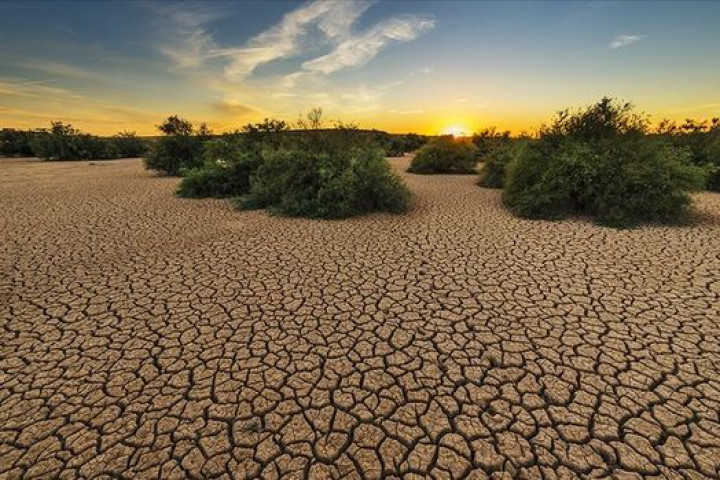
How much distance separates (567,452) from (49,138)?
34.4m

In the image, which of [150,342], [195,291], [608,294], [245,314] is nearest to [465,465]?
[245,314]

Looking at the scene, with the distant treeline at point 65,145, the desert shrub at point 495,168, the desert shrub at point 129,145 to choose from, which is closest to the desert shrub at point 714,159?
the desert shrub at point 495,168

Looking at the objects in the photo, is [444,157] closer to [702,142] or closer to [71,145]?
[702,142]

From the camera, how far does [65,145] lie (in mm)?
24938

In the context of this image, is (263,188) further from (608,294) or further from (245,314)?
(608,294)

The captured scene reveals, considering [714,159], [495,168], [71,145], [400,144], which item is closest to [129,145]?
[71,145]

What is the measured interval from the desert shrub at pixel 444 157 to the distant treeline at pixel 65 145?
18.3 m

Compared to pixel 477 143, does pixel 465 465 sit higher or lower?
lower

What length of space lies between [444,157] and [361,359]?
51.3 ft

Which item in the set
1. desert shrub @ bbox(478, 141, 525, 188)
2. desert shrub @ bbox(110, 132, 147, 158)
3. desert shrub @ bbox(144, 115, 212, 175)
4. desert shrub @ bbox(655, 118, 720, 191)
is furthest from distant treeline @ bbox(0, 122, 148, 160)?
desert shrub @ bbox(655, 118, 720, 191)

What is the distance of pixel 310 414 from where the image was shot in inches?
104

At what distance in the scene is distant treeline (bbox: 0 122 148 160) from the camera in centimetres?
2488

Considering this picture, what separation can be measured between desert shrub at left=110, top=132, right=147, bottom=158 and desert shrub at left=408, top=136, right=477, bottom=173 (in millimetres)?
24260

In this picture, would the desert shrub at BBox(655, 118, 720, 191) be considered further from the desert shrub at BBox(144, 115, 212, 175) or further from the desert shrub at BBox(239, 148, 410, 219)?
the desert shrub at BBox(144, 115, 212, 175)
